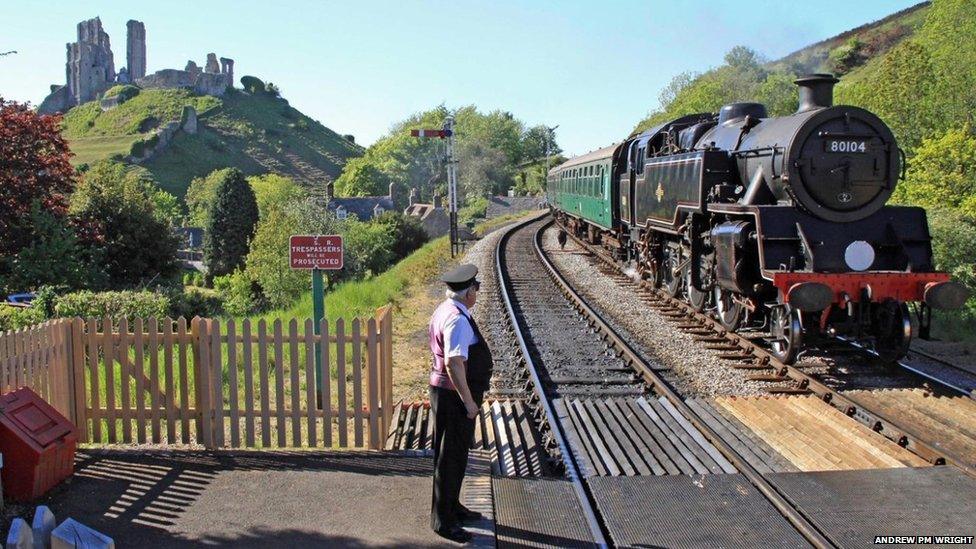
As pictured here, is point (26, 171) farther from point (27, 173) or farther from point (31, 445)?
point (31, 445)

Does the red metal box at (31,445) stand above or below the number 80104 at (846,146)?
below

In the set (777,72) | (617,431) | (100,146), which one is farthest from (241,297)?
(100,146)

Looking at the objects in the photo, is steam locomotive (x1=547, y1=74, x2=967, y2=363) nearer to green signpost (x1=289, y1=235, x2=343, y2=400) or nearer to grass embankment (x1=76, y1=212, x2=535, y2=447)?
grass embankment (x1=76, y1=212, x2=535, y2=447)

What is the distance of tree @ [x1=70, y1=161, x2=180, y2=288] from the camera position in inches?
999

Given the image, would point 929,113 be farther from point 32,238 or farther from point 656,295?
point 32,238

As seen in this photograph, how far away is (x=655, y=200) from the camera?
44.4ft

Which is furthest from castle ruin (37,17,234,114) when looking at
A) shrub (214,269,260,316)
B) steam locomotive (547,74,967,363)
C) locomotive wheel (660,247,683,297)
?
steam locomotive (547,74,967,363)

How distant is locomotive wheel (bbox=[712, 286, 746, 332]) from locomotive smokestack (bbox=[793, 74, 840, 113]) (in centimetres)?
251

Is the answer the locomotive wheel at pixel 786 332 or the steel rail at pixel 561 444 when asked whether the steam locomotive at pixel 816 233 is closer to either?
the locomotive wheel at pixel 786 332

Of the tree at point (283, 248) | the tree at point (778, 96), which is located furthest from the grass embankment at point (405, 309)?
the tree at point (778, 96)

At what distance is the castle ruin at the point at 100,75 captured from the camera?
14912cm

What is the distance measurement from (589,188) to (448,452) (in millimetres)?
18771

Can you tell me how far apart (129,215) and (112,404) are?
21.8m

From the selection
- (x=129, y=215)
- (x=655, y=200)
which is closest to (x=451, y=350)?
(x=655, y=200)
